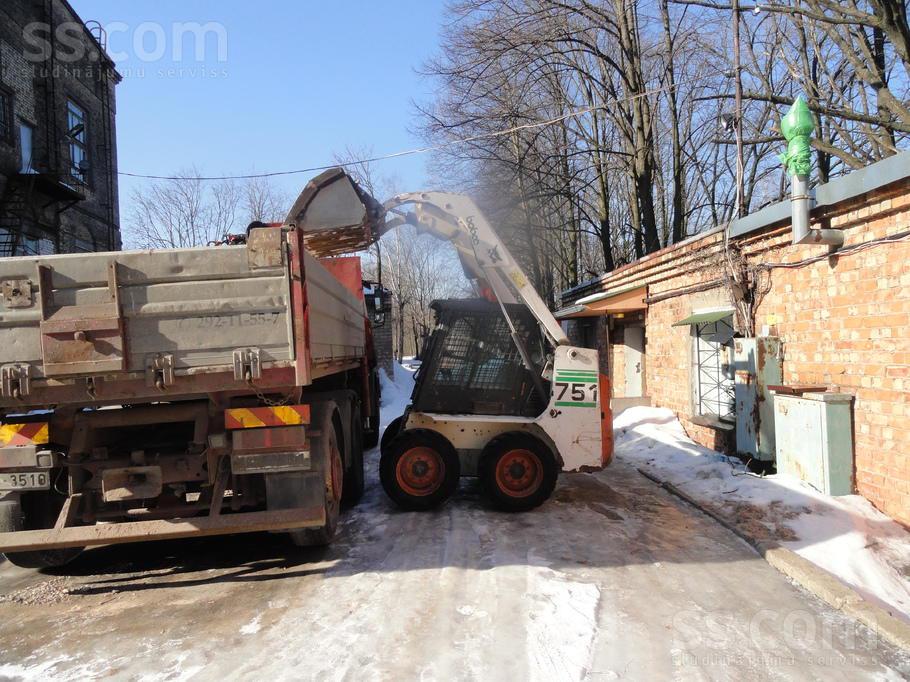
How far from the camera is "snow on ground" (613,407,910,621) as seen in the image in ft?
14.8

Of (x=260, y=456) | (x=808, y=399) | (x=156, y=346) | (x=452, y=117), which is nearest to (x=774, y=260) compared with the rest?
(x=808, y=399)

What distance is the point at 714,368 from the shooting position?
9.69 metres

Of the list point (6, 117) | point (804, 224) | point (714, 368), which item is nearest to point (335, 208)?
point (804, 224)

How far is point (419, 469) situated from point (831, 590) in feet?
12.4

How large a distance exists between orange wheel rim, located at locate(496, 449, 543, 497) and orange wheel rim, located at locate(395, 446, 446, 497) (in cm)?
65

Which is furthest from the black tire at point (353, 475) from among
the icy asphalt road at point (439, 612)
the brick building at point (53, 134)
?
the brick building at point (53, 134)

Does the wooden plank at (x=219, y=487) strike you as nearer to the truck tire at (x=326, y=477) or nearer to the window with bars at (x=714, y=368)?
the truck tire at (x=326, y=477)

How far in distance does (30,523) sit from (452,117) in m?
16.2

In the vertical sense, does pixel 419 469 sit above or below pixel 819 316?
below

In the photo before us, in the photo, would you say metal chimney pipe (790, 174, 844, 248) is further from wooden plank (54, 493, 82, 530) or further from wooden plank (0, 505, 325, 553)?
wooden plank (54, 493, 82, 530)

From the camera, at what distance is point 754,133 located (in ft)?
68.8

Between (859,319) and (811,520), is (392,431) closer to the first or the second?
(811,520)

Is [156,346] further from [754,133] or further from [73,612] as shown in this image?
[754,133]

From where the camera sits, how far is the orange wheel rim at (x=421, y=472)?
6273 mm
